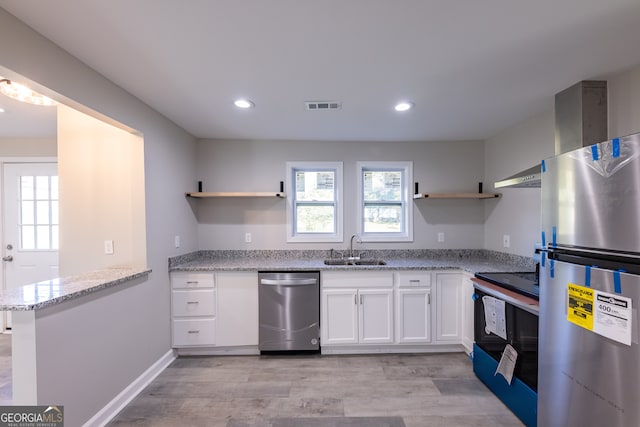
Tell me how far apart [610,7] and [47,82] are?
2910 mm

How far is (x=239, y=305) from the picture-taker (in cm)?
279

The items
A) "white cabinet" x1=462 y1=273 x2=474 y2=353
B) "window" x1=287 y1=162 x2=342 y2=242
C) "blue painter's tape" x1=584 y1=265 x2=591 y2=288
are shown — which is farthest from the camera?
"window" x1=287 y1=162 x2=342 y2=242

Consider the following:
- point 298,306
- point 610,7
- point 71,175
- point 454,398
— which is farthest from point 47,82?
point 454,398

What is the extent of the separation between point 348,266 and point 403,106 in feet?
5.36

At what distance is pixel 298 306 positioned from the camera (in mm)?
2758

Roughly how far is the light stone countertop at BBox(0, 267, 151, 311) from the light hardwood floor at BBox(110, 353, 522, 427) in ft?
3.24

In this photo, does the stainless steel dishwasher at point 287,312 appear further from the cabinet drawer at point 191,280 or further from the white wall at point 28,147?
the white wall at point 28,147

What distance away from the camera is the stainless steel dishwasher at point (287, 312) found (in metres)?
2.75

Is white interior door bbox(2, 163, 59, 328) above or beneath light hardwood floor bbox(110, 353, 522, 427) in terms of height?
above

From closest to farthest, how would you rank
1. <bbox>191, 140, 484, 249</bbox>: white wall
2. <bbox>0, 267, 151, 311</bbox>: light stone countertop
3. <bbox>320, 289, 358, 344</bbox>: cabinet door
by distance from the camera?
<bbox>0, 267, 151, 311</bbox>: light stone countertop, <bbox>320, 289, 358, 344</bbox>: cabinet door, <bbox>191, 140, 484, 249</bbox>: white wall

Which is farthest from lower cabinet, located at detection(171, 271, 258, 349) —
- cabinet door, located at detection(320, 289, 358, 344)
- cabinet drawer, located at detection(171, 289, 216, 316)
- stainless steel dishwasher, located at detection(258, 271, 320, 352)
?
cabinet door, located at detection(320, 289, 358, 344)

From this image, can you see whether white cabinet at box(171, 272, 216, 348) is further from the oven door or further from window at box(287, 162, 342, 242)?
the oven door

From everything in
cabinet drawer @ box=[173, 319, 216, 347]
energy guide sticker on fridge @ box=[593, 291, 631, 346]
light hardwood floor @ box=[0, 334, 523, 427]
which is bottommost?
light hardwood floor @ box=[0, 334, 523, 427]

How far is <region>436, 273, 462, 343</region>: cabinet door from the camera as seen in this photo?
9.21ft
